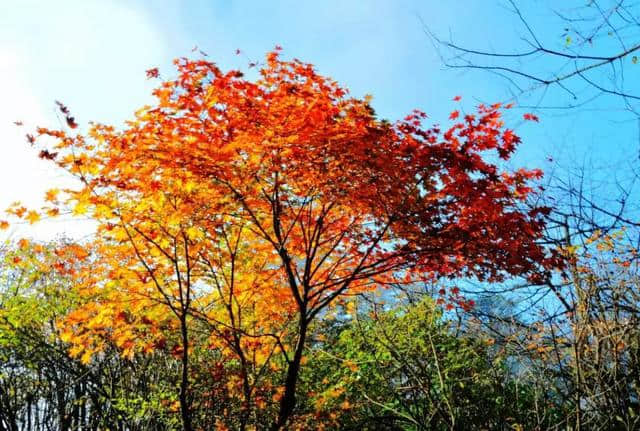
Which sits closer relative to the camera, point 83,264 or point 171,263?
point 171,263

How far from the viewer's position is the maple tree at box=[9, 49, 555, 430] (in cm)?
527

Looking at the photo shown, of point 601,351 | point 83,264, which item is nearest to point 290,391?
point 601,351

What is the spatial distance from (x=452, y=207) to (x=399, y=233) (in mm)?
783

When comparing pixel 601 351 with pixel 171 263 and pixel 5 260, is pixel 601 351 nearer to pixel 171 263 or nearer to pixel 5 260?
pixel 171 263

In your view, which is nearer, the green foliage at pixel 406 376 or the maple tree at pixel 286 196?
the maple tree at pixel 286 196

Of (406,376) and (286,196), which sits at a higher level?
(286,196)

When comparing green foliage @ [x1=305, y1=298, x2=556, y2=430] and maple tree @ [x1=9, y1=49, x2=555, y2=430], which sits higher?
maple tree @ [x1=9, y1=49, x2=555, y2=430]

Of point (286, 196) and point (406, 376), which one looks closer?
point (286, 196)

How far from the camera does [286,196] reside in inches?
238

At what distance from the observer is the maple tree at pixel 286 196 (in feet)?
17.3

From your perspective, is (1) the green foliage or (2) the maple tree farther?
(1) the green foliage

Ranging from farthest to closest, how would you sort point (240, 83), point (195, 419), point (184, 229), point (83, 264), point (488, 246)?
1. point (83, 264)
2. point (195, 419)
3. point (488, 246)
4. point (184, 229)
5. point (240, 83)

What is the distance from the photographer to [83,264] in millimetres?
12781

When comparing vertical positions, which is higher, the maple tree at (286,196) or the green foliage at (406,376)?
the maple tree at (286,196)
